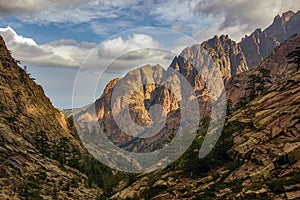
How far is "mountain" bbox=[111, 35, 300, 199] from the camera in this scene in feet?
103

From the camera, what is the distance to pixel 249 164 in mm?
38969

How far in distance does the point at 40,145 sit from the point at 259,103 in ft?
253

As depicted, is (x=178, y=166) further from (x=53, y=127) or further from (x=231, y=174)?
(x=53, y=127)

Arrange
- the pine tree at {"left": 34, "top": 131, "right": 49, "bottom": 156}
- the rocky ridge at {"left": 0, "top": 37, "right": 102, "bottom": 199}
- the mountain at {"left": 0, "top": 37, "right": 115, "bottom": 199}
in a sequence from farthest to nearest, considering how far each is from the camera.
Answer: the pine tree at {"left": 34, "top": 131, "right": 49, "bottom": 156}
the mountain at {"left": 0, "top": 37, "right": 115, "bottom": 199}
the rocky ridge at {"left": 0, "top": 37, "right": 102, "bottom": 199}

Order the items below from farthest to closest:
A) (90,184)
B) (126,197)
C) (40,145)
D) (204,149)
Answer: (40,145)
(90,184)
(204,149)
(126,197)

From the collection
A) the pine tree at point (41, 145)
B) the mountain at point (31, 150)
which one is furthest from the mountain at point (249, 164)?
the pine tree at point (41, 145)

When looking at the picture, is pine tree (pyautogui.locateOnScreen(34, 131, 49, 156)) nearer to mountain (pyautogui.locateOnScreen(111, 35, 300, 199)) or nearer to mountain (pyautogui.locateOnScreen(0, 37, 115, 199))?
mountain (pyautogui.locateOnScreen(0, 37, 115, 199))

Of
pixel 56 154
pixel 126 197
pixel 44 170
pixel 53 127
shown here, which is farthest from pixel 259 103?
pixel 53 127

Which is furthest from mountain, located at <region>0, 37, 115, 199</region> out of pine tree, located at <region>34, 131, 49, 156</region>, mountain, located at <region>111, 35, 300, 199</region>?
mountain, located at <region>111, 35, 300, 199</region>

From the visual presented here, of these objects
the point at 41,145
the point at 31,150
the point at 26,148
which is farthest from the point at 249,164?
the point at 41,145

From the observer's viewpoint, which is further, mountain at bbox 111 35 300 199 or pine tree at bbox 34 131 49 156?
pine tree at bbox 34 131 49 156

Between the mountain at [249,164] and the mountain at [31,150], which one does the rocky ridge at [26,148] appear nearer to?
the mountain at [31,150]

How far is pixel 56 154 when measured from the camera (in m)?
110

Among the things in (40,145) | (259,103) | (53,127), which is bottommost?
(259,103)
